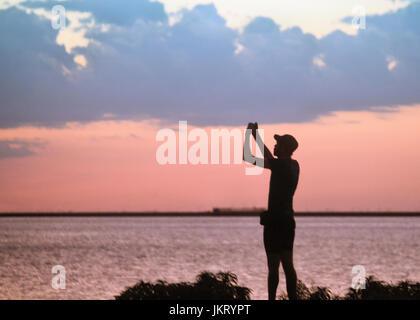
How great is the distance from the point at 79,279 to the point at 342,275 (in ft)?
68.2

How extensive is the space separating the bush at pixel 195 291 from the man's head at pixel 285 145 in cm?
507

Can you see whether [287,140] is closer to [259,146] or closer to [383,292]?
[259,146]

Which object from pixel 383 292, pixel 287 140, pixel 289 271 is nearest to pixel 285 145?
pixel 287 140

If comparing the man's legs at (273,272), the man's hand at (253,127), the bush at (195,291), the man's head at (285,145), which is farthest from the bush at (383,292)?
the man's hand at (253,127)

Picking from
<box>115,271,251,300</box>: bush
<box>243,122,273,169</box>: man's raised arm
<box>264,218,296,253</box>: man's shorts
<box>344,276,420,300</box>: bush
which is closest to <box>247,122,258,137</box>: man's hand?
<box>243,122,273,169</box>: man's raised arm

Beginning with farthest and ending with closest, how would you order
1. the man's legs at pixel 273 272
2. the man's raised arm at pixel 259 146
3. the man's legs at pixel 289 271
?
the man's legs at pixel 289 271 → the man's legs at pixel 273 272 → the man's raised arm at pixel 259 146

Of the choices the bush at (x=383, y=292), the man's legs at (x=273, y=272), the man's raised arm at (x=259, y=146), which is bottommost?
the bush at (x=383, y=292)

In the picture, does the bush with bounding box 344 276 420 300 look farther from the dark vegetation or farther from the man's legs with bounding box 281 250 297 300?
the man's legs with bounding box 281 250 297 300

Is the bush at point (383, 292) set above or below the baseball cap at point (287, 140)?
below

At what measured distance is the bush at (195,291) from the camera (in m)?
14.5

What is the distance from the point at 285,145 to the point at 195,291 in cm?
532

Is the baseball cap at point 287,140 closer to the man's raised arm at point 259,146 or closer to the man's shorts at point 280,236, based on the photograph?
the man's raised arm at point 259,146

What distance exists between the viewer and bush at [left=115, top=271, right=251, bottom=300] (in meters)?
14.5
